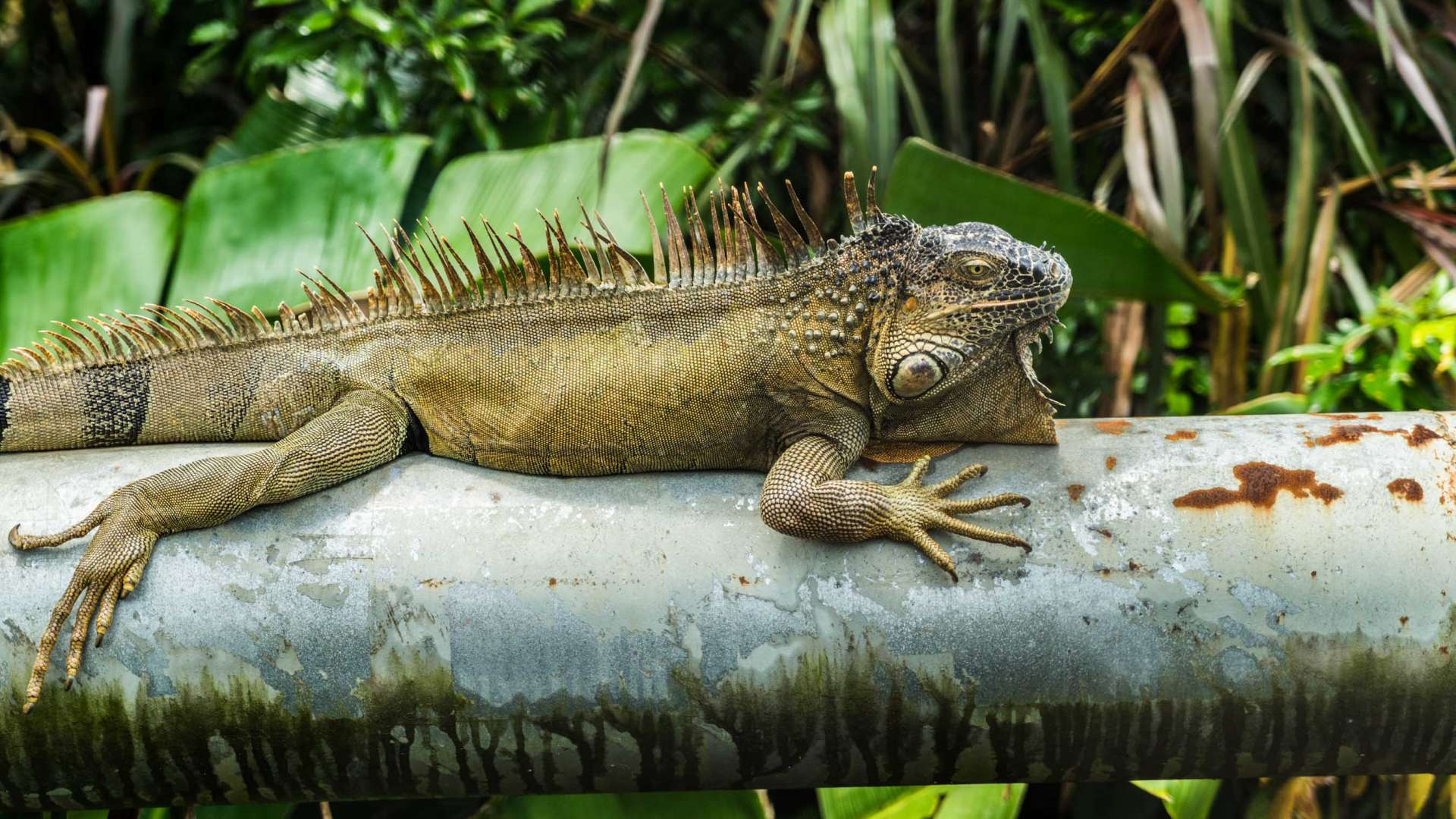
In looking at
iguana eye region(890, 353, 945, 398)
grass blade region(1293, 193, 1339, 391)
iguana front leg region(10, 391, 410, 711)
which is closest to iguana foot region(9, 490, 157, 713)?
iguana front leg region(10, 391, 410, 711)

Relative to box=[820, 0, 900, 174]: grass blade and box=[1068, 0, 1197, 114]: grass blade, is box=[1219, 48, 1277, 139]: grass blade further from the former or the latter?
box=[820, 0, 900, 174]: grass blade

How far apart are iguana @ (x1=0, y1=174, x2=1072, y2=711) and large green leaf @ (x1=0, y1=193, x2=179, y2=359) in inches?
38.4

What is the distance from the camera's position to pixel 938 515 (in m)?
2.22

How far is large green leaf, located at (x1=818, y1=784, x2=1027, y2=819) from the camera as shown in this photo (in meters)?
3.00

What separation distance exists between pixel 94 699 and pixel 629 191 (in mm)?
2206

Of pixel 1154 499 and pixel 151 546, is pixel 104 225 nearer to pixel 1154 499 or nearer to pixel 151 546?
pixel 151 546

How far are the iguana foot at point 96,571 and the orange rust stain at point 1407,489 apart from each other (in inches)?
94.3

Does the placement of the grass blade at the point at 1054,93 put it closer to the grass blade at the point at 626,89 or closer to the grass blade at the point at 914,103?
the grass blade at the point at 914,103

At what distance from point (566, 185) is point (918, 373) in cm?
178

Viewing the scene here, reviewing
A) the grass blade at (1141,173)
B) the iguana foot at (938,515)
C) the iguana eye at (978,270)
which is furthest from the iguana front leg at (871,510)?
the grass blade at (1141,173)

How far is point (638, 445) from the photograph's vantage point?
105 inches

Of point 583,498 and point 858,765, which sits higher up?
point 583,498

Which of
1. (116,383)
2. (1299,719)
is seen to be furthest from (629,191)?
(1299,719)

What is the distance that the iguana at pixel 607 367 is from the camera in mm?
2506
